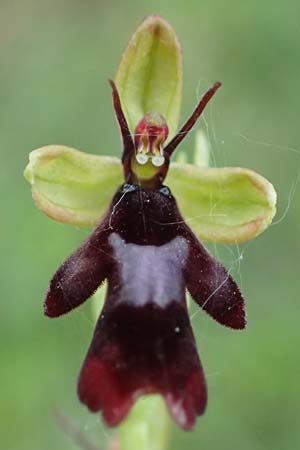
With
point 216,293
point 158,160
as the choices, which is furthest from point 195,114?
point 216,293

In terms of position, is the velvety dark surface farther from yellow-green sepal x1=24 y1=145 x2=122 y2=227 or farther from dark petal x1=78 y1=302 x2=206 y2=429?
yellow-green sepal x1=24 y1=145 x2=122 y2=227

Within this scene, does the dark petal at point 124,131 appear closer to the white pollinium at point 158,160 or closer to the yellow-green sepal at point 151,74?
the white pollinium at point 158,160

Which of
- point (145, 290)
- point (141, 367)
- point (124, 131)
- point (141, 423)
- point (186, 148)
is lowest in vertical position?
point (186, 148)

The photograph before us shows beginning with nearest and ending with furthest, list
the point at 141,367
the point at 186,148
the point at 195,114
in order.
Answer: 1. the point at 141,367
2. the point at 195,114
3. the point at 186,148

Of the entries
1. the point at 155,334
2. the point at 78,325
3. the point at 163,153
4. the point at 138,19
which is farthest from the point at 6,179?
the point at 155,334

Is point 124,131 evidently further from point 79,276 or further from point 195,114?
point 79,276

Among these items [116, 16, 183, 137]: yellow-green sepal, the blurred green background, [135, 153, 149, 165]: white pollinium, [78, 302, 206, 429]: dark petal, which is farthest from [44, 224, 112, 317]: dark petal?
the blurred green background

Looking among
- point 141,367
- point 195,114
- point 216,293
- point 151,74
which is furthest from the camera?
point 151,74
